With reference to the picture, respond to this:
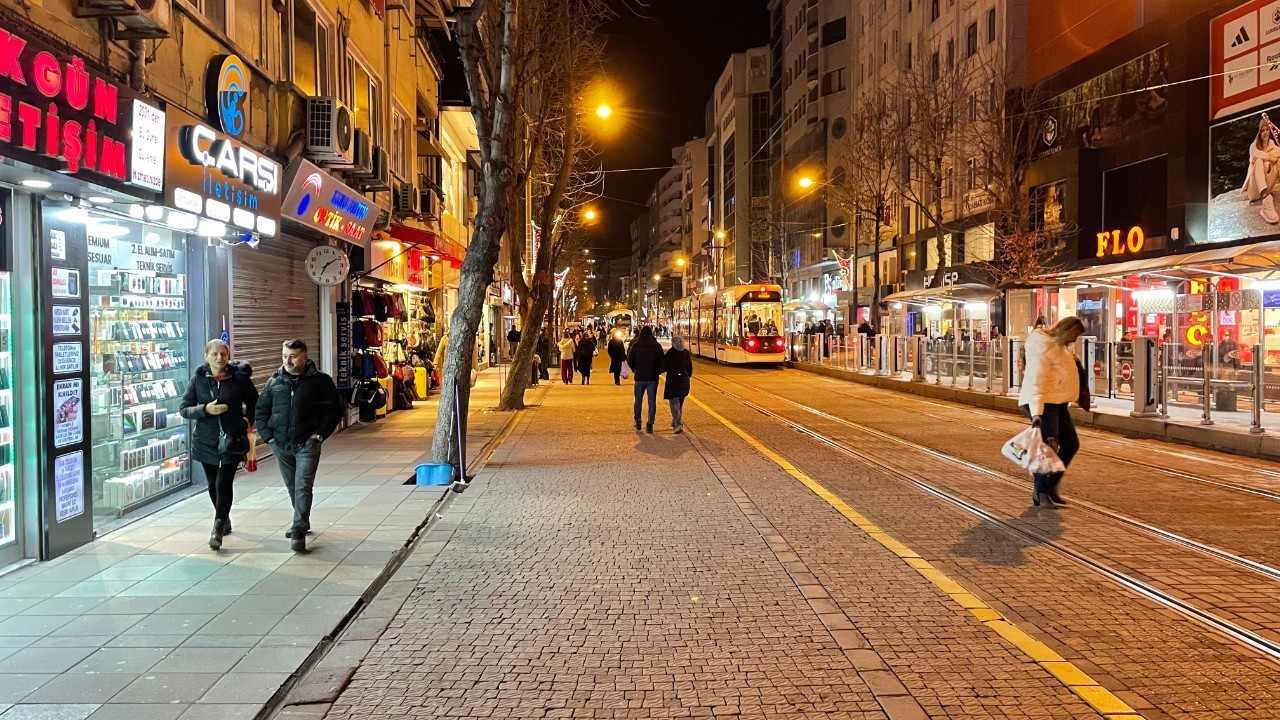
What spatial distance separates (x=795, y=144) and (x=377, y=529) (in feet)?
201

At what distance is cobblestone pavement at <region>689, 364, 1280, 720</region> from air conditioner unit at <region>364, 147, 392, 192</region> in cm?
771

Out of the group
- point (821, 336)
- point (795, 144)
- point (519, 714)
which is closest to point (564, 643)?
point (519, 714)

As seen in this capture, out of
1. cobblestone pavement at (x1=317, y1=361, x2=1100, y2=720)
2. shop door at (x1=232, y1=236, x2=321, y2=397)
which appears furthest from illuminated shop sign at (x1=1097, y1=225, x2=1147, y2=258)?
shop door at (x1=232, y1=236, x2=321, y2=397)

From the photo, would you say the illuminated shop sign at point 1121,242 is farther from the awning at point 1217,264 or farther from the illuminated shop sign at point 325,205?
the illuminated shop sign at point 325,205

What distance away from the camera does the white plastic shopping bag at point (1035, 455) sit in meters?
8.65

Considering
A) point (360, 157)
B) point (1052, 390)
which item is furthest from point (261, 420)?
point (360, 157)

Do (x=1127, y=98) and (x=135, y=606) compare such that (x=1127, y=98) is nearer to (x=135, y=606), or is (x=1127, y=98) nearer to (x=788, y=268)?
(x=135, y=606)

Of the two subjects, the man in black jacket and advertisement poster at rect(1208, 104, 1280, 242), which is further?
advertisement poster at rect(1208, 104, 1280, 242)

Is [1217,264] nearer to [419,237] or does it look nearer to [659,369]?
[659,369]

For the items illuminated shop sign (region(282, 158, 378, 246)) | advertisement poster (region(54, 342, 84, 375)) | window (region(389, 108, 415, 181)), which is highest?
window (region(389, 108, 415, 181))

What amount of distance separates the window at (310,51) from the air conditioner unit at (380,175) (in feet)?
5.69

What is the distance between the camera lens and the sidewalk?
14.8ft

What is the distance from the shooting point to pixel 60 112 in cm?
612

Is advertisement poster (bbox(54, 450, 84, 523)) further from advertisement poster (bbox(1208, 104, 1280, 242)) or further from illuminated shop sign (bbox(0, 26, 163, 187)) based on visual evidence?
advertisement poster (bbox(1208, 104, 1280, 242))
